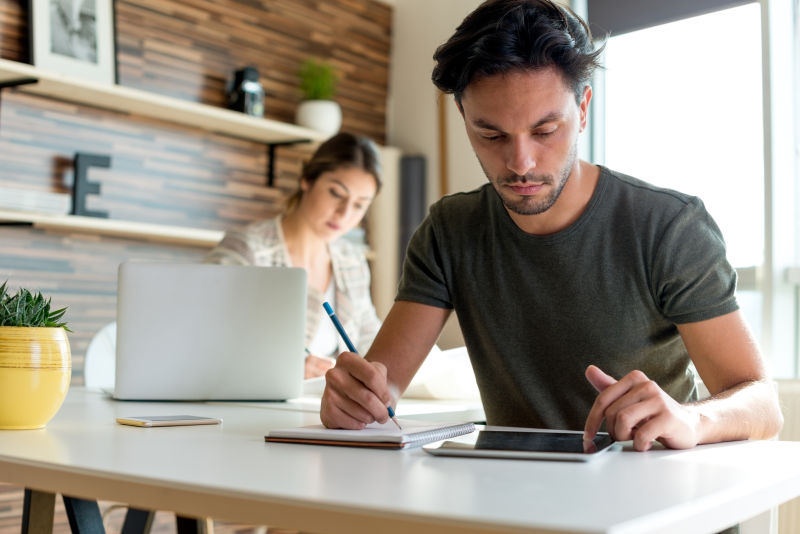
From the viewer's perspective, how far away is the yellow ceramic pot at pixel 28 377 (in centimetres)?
121

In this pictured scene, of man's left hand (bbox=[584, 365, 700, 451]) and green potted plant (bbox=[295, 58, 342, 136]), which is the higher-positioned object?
green potted plant (bbox=[295, 58, 342, 136])

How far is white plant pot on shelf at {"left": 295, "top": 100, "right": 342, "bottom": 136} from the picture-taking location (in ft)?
13.5

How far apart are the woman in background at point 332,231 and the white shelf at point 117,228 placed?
0.60 metres

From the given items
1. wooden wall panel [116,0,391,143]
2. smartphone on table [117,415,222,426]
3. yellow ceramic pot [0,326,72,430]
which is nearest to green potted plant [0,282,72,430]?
yellow ceramic pot [0,326,72,430]

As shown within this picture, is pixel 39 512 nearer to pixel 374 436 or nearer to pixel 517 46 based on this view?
pixel 374 436

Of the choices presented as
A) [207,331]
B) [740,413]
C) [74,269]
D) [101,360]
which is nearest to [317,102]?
[74,269]

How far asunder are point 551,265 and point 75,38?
2545 mm

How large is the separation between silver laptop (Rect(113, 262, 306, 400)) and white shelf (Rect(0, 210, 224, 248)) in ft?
5.12

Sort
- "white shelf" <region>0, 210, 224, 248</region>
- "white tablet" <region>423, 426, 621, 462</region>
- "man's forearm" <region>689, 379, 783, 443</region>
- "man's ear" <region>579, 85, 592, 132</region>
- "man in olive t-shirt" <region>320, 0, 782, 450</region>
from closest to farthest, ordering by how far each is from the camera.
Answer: "white tablet" <region>423, 426, 621, 462</region>
"man's forearm" <region>689, 379, 783, 443</region>
"man in olive t-shirt" <region>320, 0, 782, 450</region>
"man's ear" <region>579, 85, 592, 132</region>
"white shelf" <region>0, 210, 224, 248</region>

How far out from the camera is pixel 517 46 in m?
1.43

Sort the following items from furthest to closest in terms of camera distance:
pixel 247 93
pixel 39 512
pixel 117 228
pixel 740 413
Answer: pixel 247 93 < pixel 117 228 < pixel 39 512 < pixel 740 413

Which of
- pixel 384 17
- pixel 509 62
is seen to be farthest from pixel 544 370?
pixel 384 17

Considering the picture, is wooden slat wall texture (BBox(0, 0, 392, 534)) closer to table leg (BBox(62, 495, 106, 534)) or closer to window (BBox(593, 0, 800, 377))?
window (BBox(593, 0, 800, 377))

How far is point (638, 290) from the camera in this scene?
148 centimetres
